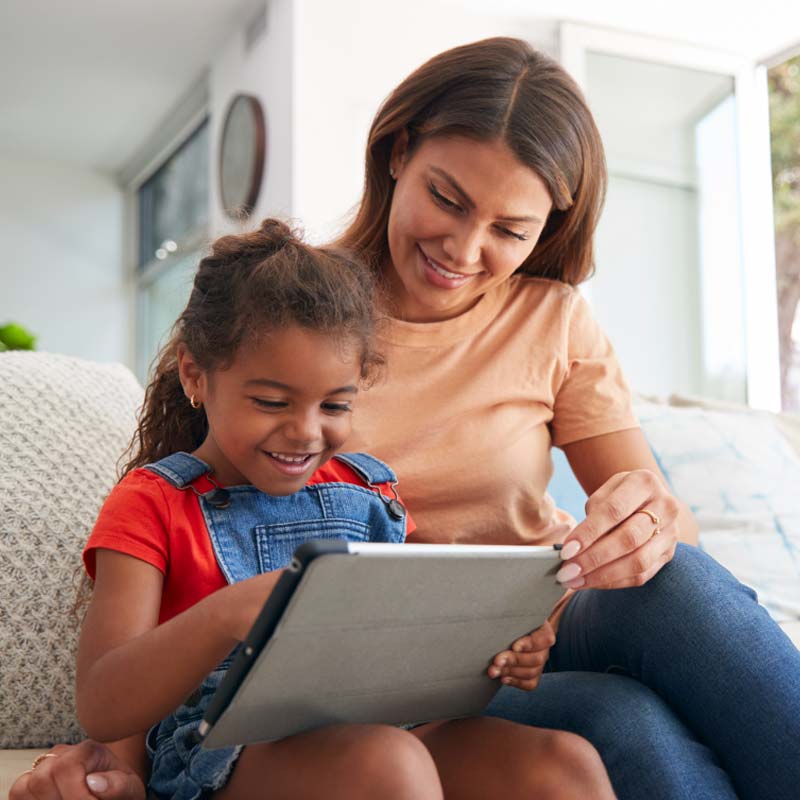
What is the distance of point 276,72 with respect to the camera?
446 centimetres

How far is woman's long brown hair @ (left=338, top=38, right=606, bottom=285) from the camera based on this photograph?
1.25 meters

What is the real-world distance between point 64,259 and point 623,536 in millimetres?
6633

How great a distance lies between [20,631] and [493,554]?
0.63m

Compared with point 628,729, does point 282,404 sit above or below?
above

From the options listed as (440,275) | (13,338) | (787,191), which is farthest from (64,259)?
(440,275)

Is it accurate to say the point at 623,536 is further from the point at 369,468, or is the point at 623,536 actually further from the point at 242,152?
the point at 242,152

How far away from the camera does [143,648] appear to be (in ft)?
2.60

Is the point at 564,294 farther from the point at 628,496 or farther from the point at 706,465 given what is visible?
the point at 706,465

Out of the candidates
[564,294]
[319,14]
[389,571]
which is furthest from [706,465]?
[319,14]

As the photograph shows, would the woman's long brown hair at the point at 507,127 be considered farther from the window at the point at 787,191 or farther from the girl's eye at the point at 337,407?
the window at the point at 787,191

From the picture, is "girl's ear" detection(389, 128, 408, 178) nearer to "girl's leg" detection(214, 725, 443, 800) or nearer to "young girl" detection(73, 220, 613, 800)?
"young girl" detection(73, 220, 613, 800)

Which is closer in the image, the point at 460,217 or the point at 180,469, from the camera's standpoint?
the point at 180,469

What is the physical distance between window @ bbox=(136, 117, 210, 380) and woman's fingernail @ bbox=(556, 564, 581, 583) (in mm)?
4743

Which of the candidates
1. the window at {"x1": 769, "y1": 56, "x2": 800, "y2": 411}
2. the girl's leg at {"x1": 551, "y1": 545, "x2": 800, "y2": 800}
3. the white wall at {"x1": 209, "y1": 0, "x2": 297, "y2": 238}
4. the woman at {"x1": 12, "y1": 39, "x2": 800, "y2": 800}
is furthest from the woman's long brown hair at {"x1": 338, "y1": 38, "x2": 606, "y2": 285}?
the window at {"x1": 769, "y1": 56, "x2": 800, "y2": 411}
